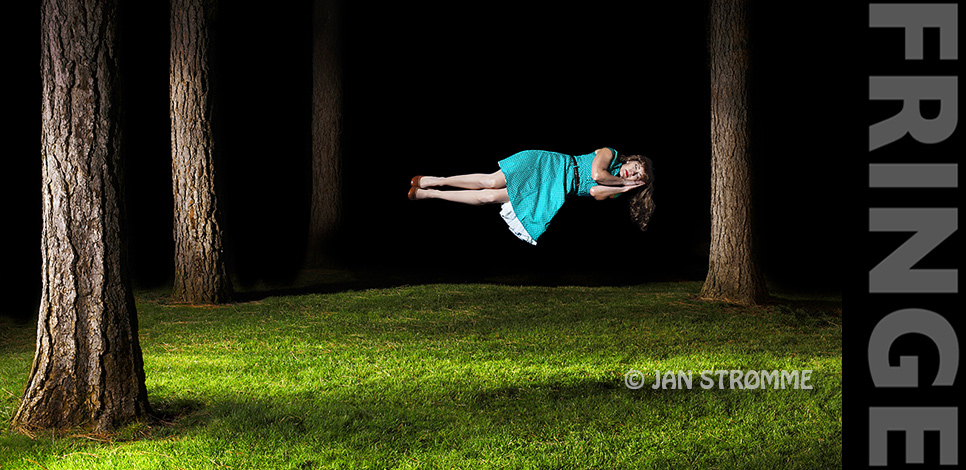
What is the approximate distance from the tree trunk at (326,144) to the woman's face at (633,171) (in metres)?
7.43

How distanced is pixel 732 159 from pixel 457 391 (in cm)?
455

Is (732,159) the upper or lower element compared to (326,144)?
lower

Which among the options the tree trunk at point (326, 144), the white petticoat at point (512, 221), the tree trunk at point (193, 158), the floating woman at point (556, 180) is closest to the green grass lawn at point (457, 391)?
the tree trunk at point (193, 158)

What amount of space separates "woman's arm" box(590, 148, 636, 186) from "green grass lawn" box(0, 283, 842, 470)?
1.23 metres

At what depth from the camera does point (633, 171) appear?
4.66 meters

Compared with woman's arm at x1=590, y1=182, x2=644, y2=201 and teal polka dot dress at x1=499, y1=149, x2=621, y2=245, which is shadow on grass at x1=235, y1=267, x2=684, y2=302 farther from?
woman's arm at x1=590, y1=182, x2=644, y2=201

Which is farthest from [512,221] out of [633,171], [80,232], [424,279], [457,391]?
[424,279]

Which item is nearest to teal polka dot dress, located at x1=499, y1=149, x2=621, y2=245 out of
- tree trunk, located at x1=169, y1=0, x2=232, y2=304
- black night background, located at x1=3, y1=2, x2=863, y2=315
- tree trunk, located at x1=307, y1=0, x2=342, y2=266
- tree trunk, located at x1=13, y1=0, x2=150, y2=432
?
tree trunk, located at x1=13, y1=0, x2=150, y2=432

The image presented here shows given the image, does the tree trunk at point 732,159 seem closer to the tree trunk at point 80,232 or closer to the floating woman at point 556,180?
the floating woman at point 556,180

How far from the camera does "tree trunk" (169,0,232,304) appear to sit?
318 inches

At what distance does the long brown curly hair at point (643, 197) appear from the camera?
4.68 meters

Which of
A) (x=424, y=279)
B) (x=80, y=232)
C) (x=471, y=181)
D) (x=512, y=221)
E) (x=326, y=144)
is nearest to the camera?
(x=80, y=232)

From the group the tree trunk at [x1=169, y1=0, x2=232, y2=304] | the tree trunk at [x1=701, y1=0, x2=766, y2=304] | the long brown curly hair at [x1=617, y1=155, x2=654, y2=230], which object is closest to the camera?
the long brown curly hair at [x1=617, y1=155, x2=654, y2=230]

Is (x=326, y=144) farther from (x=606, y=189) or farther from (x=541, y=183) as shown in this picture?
(x=606, y=189)
